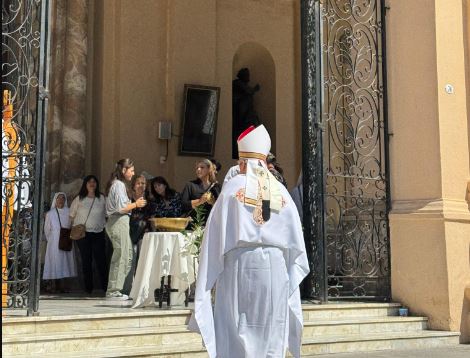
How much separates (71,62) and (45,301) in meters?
4.88

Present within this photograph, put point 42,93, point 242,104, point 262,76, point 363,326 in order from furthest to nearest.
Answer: point 262,76, point 242,104, point 363,326, point 42,93

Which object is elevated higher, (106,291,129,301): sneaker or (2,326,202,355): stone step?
(106,291,129,301): sneaker

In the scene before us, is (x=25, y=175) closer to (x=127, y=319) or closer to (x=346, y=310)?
(x=127, y=319)

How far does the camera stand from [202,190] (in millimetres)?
9812

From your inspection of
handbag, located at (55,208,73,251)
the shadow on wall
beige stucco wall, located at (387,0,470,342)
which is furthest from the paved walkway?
the shadow on wall

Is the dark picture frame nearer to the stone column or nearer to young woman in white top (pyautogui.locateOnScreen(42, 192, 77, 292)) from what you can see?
the stone column

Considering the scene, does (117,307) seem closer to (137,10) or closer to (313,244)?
(313,244)

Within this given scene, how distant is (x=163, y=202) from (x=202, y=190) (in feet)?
2.11

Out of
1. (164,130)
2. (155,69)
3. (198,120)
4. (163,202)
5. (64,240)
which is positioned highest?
(155,69)

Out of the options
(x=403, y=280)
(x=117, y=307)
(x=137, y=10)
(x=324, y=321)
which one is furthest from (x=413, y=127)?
(x=137, y=10)

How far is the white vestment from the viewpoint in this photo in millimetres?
5613

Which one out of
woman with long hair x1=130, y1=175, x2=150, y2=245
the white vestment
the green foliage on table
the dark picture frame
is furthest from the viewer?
the dark picture frame

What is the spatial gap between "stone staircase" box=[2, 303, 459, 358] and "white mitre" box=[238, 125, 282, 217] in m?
2.03

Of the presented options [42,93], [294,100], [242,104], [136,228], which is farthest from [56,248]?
[294,100]
